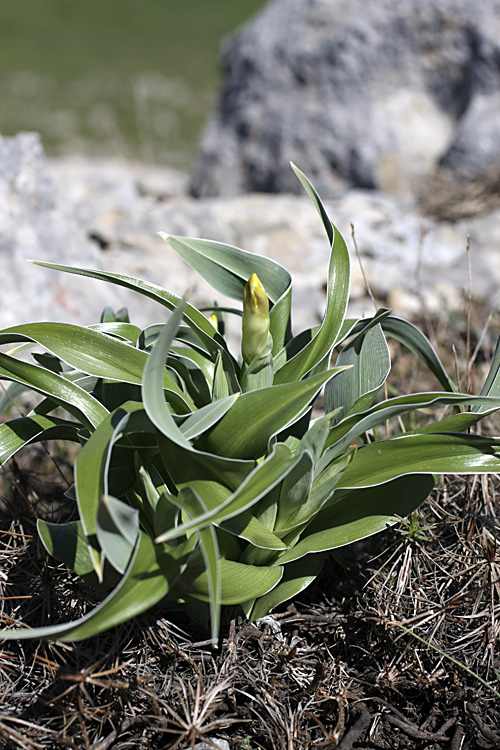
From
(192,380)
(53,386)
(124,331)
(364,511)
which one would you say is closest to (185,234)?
(124,331)

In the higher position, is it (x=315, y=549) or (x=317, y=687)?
(x=315, y=549)

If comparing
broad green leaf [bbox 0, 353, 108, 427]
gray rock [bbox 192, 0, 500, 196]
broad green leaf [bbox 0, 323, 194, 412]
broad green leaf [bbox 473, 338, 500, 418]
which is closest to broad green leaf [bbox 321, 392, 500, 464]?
broad green leaf [bbox 473, 338, 500, 418]

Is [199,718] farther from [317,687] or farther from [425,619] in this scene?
[425,619]

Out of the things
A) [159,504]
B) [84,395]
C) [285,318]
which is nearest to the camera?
[159,504]

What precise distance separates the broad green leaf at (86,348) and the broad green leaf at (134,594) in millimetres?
336

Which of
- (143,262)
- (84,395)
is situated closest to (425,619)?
(84,395)

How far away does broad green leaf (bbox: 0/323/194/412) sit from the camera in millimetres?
1223

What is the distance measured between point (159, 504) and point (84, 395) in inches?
12.0

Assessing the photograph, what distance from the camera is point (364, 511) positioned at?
137 cm

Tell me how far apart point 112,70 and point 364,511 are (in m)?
19.6

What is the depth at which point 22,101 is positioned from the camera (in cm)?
1540

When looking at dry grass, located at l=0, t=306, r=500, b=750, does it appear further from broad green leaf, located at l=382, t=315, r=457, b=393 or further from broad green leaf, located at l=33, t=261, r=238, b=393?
broad green leaf, located at l=33, t=261, r=238, b=393

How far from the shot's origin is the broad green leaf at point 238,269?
1.39 meters

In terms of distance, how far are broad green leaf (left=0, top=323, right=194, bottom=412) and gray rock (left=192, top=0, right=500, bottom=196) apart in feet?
13.3
